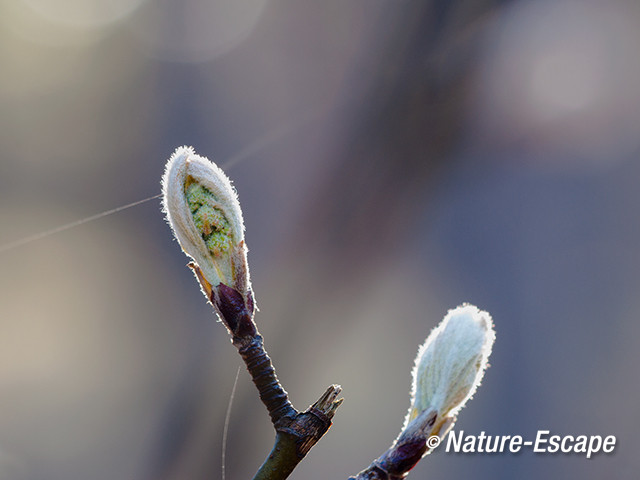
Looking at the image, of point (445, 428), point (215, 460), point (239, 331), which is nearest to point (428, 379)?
point (445, 428)

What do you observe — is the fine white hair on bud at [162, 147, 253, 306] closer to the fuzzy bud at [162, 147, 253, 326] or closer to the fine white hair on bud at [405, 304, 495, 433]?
the fuzzy bud at [162, 147, 253, 326]

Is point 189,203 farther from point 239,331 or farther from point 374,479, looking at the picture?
point 374,479

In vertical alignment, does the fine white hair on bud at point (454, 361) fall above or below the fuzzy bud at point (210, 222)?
below

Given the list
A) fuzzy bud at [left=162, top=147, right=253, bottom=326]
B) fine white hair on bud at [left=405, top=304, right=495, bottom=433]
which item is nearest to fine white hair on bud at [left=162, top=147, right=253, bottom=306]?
fuzzy bud at [left=162, top=147, right=253, bottom=326]

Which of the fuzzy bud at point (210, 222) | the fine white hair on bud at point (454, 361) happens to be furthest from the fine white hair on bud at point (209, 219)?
the fine white hair on bud at point (454, 361)

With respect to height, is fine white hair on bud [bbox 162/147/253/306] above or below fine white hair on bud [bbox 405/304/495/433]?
above

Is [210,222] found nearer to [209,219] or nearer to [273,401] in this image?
[209,219]

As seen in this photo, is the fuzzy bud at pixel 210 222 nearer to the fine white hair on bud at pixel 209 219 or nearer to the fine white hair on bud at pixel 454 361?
the fine white hair on bud at pixel 209 219
